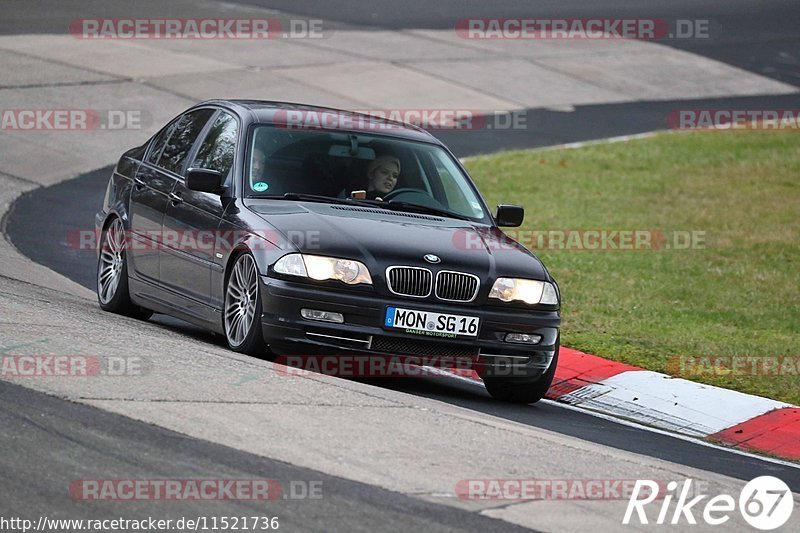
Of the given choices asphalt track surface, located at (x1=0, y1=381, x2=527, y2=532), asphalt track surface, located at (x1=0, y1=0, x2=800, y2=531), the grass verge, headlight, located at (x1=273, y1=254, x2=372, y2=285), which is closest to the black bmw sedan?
headlight, located at (x1=273, y1=254, x2=372, y2=285)

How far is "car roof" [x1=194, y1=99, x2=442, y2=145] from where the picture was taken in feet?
32.9

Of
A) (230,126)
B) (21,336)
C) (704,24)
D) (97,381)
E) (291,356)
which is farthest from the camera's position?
(704,24)

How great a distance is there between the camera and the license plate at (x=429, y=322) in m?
8.78

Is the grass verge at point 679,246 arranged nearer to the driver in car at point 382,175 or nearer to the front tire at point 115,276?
the driver in car at point 382,175

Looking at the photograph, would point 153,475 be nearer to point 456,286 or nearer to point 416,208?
point 456,286

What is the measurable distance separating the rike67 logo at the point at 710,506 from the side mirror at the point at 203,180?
3.73 metres

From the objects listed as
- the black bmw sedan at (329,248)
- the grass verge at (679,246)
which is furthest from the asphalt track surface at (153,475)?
the grass verge at (679,246)

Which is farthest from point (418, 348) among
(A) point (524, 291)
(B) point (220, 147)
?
(B) point (220, 147)

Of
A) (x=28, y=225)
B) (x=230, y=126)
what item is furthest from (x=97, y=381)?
(x=28, y=225)

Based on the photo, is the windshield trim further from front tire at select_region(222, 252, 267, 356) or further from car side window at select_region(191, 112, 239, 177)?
front tire at select_region(222, 252, 267, 356)

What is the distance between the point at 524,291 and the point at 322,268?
4.22ft

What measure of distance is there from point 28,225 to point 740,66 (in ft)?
70.6

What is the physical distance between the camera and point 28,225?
50.6ft

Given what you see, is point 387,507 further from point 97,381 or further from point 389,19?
point 389,19
